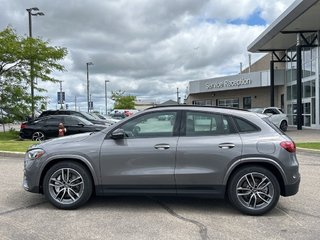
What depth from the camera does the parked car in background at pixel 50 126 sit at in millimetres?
18516

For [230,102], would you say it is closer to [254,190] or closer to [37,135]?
[37,135]

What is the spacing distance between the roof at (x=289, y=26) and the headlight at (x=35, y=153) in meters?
18.2

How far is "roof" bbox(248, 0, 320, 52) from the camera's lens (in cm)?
2192

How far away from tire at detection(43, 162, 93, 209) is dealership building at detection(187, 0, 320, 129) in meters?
18.1

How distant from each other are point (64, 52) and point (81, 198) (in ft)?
56.8

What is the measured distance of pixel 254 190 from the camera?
6105 mm

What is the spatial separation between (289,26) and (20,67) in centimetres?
1673

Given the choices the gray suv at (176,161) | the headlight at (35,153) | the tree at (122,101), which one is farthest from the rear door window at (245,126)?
the tree at (122,101)

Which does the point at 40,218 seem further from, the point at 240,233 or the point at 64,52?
the point at 64,52

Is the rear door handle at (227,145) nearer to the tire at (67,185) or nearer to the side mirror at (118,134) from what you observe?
the side mirror at (118,134)

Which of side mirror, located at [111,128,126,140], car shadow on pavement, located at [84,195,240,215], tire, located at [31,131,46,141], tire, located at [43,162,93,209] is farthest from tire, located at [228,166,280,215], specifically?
tire, located at [31,131,46,141]

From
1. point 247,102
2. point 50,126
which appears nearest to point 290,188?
point 50,126

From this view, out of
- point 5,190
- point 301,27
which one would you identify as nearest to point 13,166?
point 5,190

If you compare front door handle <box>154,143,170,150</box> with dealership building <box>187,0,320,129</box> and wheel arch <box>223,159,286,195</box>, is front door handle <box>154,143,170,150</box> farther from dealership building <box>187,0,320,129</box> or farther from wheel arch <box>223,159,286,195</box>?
dealership building <box>187,0,320,129</box>
